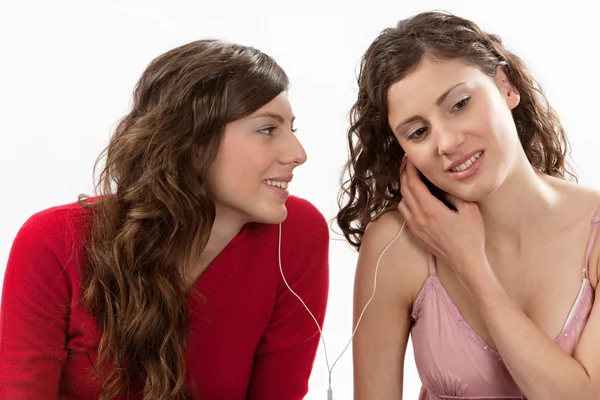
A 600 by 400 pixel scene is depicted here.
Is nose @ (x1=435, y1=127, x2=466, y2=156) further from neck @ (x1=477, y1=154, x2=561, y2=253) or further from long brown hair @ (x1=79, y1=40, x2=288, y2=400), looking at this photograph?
long brown hair @ (x1=79, y1=40, x2=288, y2=400)

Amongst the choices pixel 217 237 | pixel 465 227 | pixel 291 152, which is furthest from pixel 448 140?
pixel 217 237

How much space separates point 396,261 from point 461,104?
1.77 feet

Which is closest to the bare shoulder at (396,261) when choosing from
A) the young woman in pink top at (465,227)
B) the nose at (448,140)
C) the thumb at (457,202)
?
the young woman in pink top at (465,227)

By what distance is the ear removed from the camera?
246 cm

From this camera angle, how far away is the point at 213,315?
8.80 feet

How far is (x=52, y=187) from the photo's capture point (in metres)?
4.01

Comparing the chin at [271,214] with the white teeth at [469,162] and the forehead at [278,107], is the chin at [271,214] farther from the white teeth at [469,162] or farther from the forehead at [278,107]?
the white teeth at [469,162]

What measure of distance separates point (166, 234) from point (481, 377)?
984 millimetres

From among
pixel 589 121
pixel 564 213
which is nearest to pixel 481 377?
pixel 564 213

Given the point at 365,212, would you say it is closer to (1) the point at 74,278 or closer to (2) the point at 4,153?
(1) the point at 74,278

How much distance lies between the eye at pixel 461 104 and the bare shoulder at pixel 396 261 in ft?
1.47

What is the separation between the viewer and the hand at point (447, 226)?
2449mm

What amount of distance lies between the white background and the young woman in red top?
1408mm

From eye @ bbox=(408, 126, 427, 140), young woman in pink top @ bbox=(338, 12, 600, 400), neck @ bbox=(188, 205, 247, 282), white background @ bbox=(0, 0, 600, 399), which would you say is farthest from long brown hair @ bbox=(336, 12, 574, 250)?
white background @ bbox=(0, 0, 600, 399)
